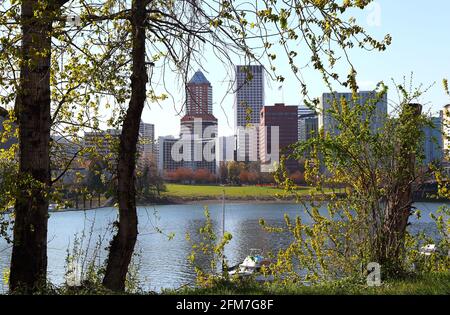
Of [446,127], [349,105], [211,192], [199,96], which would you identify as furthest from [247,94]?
[211,192]

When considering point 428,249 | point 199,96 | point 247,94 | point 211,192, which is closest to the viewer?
point 247,94

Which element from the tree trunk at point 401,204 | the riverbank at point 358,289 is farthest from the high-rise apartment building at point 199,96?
the tree trunk at point 401,204

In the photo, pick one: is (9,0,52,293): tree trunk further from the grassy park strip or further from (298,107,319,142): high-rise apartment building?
the grassy park strip

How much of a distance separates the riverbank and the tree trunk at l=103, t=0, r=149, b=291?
102 centimetres

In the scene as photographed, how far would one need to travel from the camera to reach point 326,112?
23.2ft

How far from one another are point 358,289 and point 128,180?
2.50m

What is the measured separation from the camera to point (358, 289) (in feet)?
15.6

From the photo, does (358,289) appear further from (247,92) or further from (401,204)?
(247,92)

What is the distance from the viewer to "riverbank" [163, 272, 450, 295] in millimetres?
4359

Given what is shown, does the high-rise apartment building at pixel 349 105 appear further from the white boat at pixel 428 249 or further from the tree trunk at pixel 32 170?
the tree trunk at pixel 32 170

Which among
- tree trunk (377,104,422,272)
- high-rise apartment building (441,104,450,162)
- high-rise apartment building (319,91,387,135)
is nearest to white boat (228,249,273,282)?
tree trunk (377,104,422,272)

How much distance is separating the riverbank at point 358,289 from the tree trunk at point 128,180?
3.36 ft

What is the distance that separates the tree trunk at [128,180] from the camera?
5.55 m
